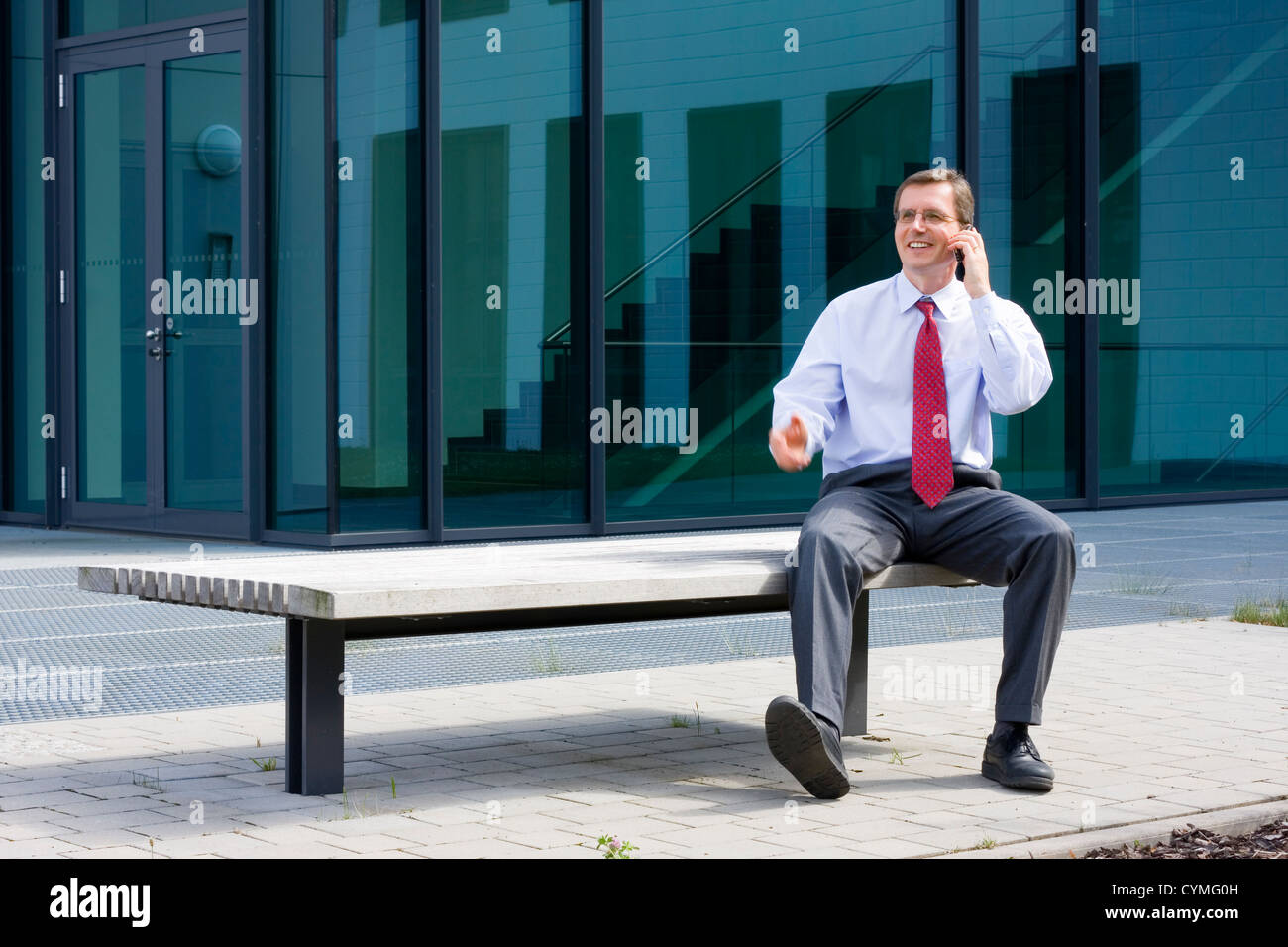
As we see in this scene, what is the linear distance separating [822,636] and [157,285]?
781cm

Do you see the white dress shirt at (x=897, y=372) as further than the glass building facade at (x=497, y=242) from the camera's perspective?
No

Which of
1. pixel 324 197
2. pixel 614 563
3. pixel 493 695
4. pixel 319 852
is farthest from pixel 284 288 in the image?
pixel 319 852

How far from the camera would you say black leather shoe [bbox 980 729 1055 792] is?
4.34 metres

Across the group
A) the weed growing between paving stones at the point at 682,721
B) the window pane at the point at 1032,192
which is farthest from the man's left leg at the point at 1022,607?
the window pane at the point at 1032,192

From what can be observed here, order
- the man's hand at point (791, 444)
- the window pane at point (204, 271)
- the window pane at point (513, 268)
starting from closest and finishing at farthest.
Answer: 1. the man's hand at point (791, 444)
2. the window pane at point (513, 268)
3. the window pane at point (204, 271)

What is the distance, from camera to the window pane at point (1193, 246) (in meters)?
14.0

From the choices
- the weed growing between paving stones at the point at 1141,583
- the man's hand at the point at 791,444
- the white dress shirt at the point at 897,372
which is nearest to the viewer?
the man's hand at the point at 791,444

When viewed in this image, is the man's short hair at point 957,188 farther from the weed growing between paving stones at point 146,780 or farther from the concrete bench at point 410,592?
the weed growing between paving stones at point 146,780

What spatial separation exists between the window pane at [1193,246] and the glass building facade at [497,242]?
9 centimetres

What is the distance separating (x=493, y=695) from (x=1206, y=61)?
1045 cm

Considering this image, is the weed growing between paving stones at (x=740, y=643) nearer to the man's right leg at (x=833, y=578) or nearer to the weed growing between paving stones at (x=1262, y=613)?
the weed growing between paving stones at (x=1262, y=613)

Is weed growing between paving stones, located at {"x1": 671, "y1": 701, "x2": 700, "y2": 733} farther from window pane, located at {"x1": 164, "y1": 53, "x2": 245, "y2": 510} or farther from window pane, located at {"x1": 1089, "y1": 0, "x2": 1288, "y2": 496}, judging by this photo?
window pane, located at {"x1": 1089, "y1": 0, "x2": 1288, "y2": 496}

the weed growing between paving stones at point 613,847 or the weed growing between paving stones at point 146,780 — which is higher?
the weed growing between paving stones at point 613,847

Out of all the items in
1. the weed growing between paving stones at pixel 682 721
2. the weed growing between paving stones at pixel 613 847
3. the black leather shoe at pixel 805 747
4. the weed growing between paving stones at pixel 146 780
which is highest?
the black leather shoe at pixel 805 747
